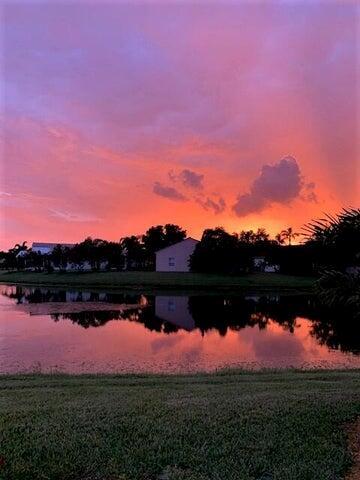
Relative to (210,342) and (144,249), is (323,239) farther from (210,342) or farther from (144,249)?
(144,249)

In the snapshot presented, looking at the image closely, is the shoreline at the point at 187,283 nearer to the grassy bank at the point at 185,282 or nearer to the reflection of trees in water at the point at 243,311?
the grassy bank at the point at 185,282

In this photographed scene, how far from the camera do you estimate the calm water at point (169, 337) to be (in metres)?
17.8

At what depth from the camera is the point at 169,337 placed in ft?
80.7

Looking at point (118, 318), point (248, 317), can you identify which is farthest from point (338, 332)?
point (118, 318)

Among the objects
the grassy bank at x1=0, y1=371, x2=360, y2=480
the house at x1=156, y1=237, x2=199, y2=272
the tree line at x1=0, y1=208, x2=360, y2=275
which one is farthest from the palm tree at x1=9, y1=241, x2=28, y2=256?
the grassy bank at x1=0, y1=371, x2=360, y2=480

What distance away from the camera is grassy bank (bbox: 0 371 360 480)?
5.39m

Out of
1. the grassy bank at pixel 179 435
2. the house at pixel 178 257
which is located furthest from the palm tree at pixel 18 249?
the grassy bank at pixel 179 435

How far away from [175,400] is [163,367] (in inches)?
328

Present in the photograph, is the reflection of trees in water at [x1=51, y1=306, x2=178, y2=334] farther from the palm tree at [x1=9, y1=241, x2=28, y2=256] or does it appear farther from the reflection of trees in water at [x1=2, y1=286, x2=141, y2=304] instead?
the palm tree at [x1=9, y1=241, x2=28, y2=256]

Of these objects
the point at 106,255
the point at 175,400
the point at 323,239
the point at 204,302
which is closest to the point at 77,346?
the point at 175,400

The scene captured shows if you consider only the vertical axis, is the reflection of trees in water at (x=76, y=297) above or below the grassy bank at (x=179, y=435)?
above

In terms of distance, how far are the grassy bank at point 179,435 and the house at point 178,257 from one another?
74.2m

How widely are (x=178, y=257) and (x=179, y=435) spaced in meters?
78.5

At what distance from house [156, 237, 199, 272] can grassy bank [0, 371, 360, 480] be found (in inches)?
2920
